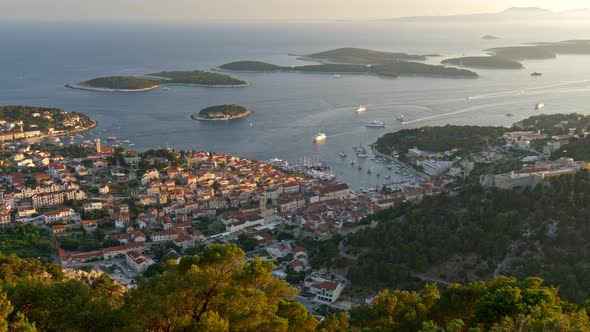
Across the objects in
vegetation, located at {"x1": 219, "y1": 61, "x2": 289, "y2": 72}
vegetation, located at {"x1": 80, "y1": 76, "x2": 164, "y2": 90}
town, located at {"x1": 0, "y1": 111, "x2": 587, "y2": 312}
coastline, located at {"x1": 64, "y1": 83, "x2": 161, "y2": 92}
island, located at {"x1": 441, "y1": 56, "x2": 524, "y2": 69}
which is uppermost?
island, located at {"x1": 441, "y1": 56, "x2": 524, "y2": 69}

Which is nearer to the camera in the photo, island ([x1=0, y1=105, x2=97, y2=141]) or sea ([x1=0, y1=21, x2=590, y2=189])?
sea ([x1=0, y1=21, x2=590, y2=189])

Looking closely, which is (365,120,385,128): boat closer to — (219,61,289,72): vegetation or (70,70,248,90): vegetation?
(70,70,248,90): vegetation

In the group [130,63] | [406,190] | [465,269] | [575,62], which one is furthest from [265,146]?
[575,62]

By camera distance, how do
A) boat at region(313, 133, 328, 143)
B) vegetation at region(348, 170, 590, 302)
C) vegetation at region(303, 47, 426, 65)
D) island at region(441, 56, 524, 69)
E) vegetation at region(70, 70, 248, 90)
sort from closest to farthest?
vegetation at region(348, 170, 590, 302) < boat at region(313, 133, 328, 143) < vegetation at region(70, 70, 248, 90) < island at region(441, 56, 524, 69) < vegetation at region(303, 47, 426, 65)

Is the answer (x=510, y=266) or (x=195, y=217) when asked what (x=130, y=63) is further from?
(x=510, y=266)

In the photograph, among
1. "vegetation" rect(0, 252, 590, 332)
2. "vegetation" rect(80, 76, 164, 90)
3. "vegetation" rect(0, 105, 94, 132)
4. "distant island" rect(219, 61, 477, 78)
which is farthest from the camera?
"distant island" rect(219, 61, 477, 78)

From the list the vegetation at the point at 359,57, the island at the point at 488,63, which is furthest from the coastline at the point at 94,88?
the island at the point at 488,63

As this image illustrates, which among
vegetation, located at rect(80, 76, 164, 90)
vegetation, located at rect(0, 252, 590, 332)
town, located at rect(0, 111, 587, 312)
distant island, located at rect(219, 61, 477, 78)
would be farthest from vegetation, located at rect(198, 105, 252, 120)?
vegetation, located at rect(0, 252, 590, 332)

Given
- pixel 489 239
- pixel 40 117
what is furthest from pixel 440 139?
pixel 40 117
